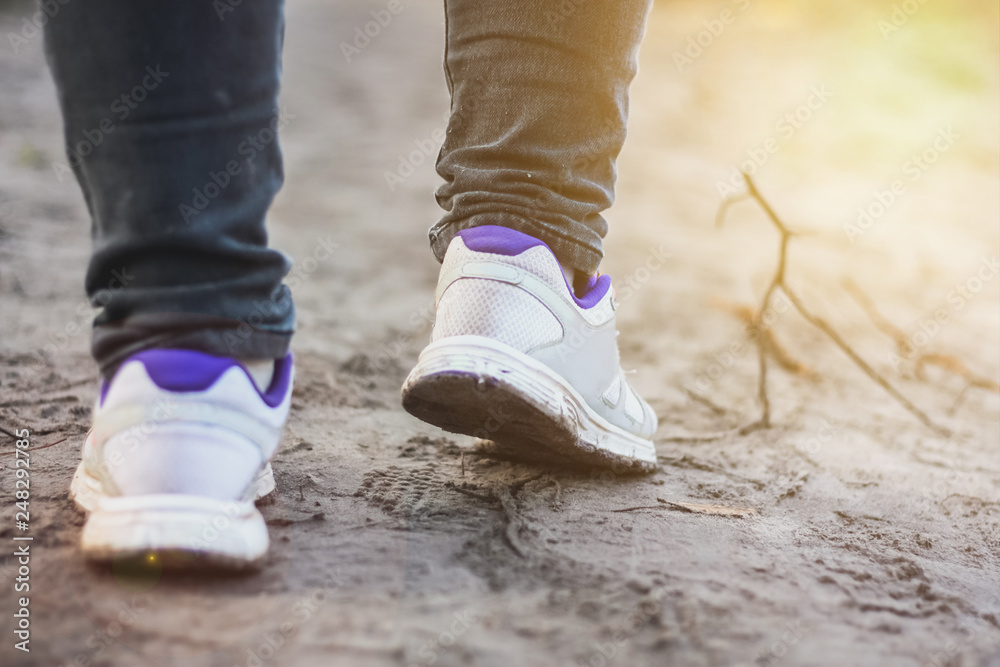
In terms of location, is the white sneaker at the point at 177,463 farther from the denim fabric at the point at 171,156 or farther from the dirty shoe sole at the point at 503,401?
the dirty shoe sole at the point at 503,401

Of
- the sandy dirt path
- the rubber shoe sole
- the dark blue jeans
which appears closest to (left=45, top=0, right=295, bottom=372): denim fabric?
the dark blue jeans

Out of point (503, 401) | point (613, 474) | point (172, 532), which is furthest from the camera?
point (613, 474)

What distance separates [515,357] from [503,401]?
7 cm

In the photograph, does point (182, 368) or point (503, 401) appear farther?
point (503, 401)

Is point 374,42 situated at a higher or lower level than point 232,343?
higher

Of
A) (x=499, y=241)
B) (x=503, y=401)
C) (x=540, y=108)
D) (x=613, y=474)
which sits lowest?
(x=613, y=474)

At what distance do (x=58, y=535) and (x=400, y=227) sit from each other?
2.56 meters

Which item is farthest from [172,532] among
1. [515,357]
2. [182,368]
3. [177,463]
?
[515,357]

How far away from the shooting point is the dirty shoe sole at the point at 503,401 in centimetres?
99

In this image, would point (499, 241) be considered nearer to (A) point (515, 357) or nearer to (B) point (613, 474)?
(A) point (515, 357)

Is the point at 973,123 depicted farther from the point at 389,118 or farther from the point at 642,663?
the point at 642,663

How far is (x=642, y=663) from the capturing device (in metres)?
0.71

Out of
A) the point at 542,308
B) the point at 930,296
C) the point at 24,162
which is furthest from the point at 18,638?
the point at 24,162

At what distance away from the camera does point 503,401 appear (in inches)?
39.7
